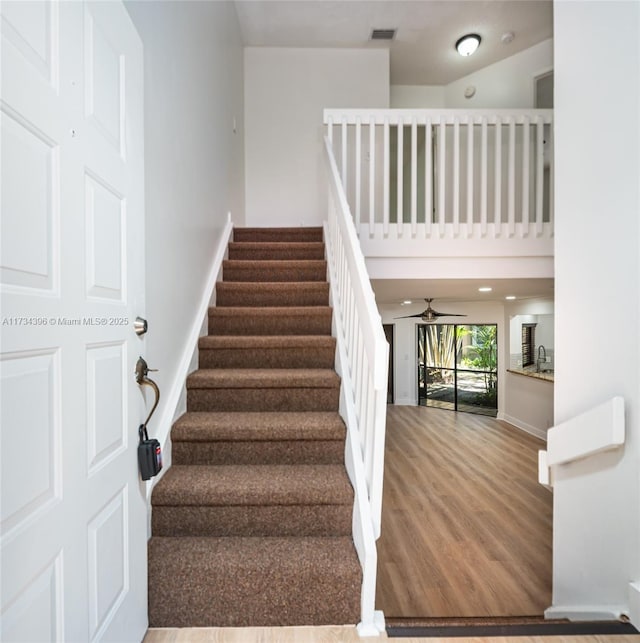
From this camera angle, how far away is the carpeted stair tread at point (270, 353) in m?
2.48

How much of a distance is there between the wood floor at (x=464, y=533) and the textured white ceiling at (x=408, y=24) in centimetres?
464

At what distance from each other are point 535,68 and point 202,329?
4581mm

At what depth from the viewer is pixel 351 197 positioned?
4.16 m

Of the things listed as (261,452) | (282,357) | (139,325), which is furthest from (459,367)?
(139,325)

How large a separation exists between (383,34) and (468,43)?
2.97 ft

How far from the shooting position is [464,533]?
3053 millimetres

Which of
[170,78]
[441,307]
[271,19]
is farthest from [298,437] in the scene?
[441,307]

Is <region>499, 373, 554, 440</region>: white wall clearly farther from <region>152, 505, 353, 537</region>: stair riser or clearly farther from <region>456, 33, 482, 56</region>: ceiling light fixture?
<region>152, 505, 353, 537</region>: stair riser

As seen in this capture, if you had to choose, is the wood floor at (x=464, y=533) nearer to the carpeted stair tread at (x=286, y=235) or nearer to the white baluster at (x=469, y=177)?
the white baluster at (x=469, y=177)

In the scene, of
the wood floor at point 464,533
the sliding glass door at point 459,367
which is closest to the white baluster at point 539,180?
the wood floor at point 464,533

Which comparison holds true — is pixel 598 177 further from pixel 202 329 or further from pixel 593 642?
pixel 202 329

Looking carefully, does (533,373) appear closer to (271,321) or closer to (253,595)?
(271,321)

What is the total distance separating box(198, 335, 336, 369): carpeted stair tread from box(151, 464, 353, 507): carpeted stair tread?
2.88 feet

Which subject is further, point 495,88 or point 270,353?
point 495,88
